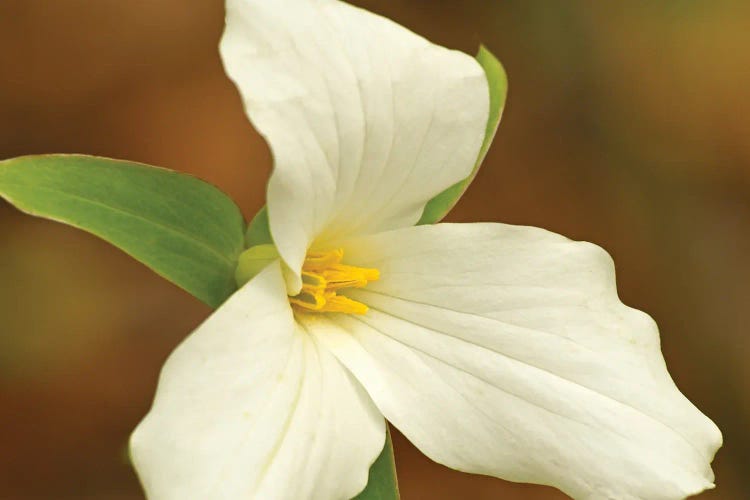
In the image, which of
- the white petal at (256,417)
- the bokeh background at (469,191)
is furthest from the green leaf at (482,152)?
the bokeh background at (469,191)

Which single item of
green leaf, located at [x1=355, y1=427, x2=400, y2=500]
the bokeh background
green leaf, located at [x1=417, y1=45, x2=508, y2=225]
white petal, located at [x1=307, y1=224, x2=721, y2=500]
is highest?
green leaf, located at [x1=417, y1=45, x2=508, y2=225]

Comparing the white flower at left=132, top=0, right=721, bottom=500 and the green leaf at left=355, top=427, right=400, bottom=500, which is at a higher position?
the white flower at left=132, top=0, right=721, bottom=500

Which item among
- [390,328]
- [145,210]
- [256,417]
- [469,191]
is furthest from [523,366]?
[469,191]

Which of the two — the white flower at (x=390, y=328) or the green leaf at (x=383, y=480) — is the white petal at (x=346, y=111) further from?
the green leaf at (x=383, y=480)

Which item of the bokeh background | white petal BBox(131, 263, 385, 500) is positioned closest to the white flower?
white petal BBox(131, 263, 385, 500)

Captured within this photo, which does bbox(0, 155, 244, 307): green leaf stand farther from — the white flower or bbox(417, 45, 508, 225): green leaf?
bbox(417, 45, 508, 225): green leaf
